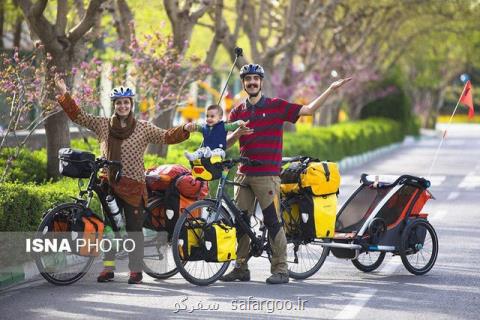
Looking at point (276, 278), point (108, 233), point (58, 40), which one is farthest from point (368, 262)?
point (58, 40)

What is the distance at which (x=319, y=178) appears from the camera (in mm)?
11227

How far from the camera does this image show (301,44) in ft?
115

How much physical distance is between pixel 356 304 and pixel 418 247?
188cm

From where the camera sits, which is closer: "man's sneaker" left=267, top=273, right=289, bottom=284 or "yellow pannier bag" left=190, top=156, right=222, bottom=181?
"yellow pannier bag" left=190, top=156, right=222, bottom=181

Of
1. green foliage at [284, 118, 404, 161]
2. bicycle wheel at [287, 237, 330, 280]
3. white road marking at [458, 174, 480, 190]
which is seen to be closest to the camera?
bicycle wheel at [287, 237, 330, 280]

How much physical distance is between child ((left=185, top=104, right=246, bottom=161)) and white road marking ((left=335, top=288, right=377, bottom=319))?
1.66 m

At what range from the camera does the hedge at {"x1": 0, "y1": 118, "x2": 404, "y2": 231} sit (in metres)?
11.2

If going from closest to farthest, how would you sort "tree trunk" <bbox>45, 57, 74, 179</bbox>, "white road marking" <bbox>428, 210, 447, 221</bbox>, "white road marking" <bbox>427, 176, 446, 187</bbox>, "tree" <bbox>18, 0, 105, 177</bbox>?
"tree" <bbox>18, 0, 105, 177</bbox>
"tree trunk" <bbox>45, 57, 74, 179</bbox>
"white road marking" <bbox>428, 210, 447, 221</bbox>
"white road marking" <bbox>427, 176, 446, 187</bbox>

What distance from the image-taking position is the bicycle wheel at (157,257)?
11125mm

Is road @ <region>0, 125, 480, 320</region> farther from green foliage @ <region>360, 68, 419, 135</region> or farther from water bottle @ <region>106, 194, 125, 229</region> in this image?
green foliage @ <region>360, 68, 419, 135</region>

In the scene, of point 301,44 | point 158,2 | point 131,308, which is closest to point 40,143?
point 158,2

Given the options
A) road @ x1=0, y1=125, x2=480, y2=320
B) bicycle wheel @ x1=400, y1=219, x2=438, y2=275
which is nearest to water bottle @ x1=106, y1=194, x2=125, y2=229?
road @ x1=0, y1=125, x2=480, y2=320

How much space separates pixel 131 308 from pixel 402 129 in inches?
1424

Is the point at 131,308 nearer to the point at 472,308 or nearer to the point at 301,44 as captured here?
the point at 472,308
